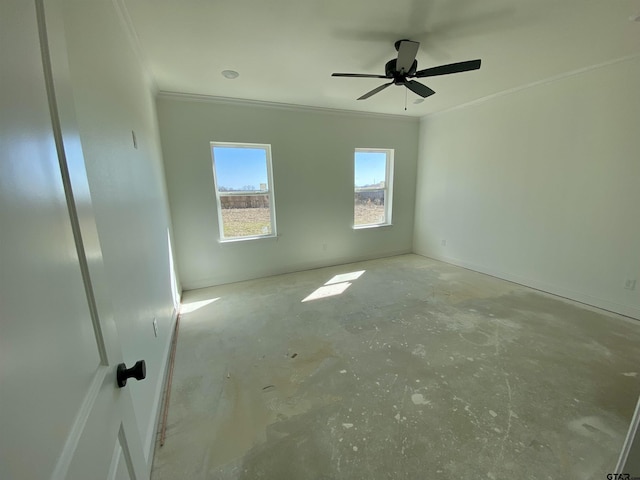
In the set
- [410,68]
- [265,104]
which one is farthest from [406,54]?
[265,104]

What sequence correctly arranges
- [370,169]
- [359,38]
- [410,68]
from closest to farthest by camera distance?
[359,38], [410,68], [370,169]

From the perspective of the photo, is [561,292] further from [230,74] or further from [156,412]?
[230,74]

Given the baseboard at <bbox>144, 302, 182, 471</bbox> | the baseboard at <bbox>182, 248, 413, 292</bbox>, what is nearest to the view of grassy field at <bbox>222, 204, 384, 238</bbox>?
the baseboard at <bbox>182, 248, 413, 292</bbox>

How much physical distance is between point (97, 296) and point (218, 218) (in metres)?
3.27

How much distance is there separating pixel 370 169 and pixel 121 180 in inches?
156

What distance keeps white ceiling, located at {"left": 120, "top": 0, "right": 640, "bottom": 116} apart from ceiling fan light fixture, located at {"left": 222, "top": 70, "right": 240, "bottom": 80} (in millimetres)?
69

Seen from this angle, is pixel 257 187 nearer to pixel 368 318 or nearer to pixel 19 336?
pixel 368 318

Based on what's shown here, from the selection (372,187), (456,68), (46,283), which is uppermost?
(456,68)

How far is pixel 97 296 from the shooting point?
652 mm

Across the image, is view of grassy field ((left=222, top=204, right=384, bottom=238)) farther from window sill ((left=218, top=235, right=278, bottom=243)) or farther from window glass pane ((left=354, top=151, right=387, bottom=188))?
window glass pane ((left=354, top=151, right=387, bottom=188))

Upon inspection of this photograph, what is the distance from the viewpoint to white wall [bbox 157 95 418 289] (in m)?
3.45

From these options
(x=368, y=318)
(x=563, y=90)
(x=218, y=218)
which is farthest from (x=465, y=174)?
(x=218, y=218)

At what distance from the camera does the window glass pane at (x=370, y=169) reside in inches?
182

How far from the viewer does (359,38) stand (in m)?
2.17
